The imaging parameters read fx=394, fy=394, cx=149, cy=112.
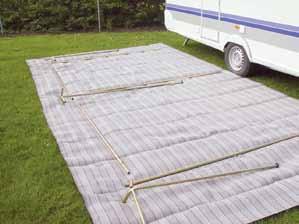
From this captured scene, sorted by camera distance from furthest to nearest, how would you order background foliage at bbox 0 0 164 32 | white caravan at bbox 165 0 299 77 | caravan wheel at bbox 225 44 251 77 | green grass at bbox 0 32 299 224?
1. background foliage at bbox 0 0 164 32
2. caravan wheel at bbox 225 44 251 77
3. white caravan at bbox 165 0 299 77
4. green grass at bbox 0 32 299 224

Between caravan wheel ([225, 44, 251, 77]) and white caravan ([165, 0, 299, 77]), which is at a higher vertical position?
white caravan ([165, 0, 299, 77])

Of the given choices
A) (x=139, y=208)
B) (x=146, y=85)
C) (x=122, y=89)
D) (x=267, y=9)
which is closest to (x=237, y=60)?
(x=267, y=9)

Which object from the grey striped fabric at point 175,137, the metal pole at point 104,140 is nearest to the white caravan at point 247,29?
the grey striped fabric at point 175,137

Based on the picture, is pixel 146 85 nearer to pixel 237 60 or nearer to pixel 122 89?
pixel 122 89

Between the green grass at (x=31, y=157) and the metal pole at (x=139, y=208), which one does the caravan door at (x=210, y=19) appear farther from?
the metal pole at (x=139, y=208)

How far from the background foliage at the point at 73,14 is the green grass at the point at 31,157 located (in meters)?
2.64

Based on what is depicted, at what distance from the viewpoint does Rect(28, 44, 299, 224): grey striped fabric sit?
10.6 feet

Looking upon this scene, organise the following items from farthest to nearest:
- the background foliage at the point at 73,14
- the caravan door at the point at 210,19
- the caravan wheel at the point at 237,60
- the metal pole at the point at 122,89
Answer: the background foliage at the point at 73,14 → the caravan door at the point at 210,19 → the caravan wheel at the point at 237,60 → the metal pole at the point at 122,89

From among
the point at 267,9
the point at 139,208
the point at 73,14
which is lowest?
the point at 139,208

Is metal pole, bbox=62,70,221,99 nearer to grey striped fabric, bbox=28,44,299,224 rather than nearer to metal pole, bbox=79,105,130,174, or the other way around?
grey striped fabric, bbox=28,44,299,224

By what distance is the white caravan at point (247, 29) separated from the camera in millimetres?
5035

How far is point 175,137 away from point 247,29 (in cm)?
237

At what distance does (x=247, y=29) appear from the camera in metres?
5.79

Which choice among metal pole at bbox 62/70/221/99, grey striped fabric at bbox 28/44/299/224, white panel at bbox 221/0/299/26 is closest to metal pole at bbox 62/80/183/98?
metal pole at bbox 62/70/221/99
